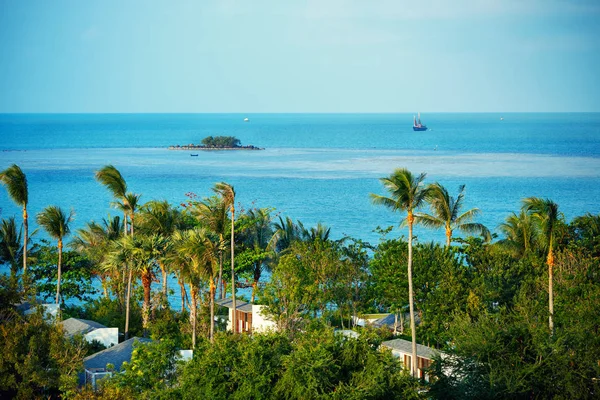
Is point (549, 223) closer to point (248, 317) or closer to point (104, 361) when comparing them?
point (248, 317)

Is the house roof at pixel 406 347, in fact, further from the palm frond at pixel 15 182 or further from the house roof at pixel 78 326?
the palm frond at pixel 15 182

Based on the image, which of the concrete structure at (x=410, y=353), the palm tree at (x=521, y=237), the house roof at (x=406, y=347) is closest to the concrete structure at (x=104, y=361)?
the concrete structure at (x=410, y=353)

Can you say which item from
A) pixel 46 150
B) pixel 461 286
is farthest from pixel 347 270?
pixel 46 150

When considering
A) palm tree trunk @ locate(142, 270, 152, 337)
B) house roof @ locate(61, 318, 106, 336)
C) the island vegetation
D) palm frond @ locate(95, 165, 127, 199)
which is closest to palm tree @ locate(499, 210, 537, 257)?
the island vegetation

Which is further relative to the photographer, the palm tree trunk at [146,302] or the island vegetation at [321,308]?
the palm tree trunk at [146,302]

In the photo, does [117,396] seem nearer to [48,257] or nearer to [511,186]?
[48,257]

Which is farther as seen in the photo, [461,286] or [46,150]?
[46,150]

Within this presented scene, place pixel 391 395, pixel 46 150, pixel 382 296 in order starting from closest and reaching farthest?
1. pixel 391 395
2. pixel 382 296
3. pixel 46 150

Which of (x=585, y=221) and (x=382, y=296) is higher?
(x=585, y=221)
